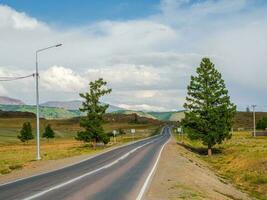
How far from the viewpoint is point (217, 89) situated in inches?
2552

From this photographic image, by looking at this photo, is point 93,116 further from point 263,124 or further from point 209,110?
point 263,124

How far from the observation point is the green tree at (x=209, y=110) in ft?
208

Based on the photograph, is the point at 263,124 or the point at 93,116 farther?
the point at 263,124

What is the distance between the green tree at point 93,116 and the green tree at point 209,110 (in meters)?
17.5

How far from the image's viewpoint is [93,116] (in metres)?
77.9

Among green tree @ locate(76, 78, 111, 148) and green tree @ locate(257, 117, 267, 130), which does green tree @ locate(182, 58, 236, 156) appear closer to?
green tree @ locate(76, 78, 111, 148)

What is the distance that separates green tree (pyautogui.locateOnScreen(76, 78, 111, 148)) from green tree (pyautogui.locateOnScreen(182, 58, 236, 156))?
1750cm

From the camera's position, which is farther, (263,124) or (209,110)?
(263,124)

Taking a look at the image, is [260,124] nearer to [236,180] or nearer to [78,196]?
[236,180]

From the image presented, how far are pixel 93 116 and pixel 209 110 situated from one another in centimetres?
2201

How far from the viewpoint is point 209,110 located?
2502 inches

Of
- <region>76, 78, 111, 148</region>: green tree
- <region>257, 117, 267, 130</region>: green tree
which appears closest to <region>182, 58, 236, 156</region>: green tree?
<region>76, 78, 111, 148</region>: green tree

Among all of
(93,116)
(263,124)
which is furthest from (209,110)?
(263,124)

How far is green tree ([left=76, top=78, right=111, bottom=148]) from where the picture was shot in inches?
3041
